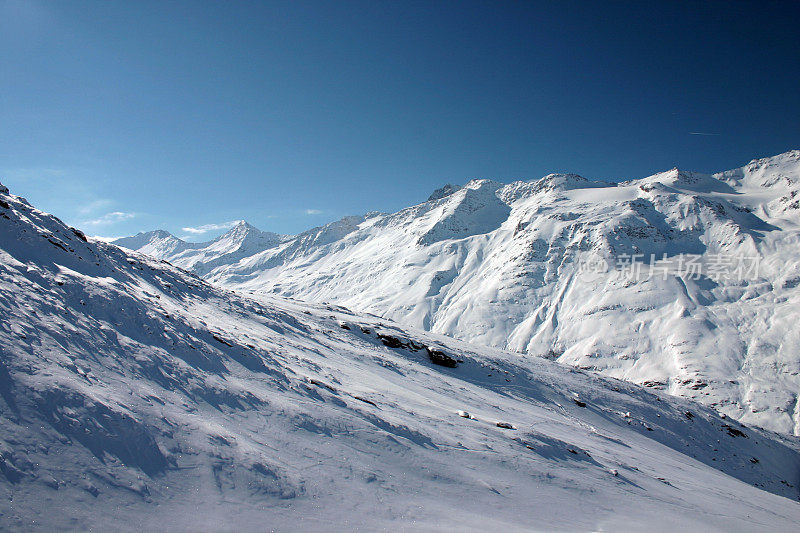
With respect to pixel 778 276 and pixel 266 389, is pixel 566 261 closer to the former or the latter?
pixel 778 276

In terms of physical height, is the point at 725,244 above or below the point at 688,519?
above

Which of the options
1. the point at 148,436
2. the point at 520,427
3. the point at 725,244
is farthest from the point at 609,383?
the point at 725,244

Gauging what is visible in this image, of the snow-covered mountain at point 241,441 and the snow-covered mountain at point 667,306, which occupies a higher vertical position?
the snow-covered mountain at point 667,306

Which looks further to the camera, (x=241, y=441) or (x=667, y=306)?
(x=667, y=306)

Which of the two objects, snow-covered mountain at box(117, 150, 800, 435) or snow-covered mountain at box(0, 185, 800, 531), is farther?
snow-covered mountain at box(117, 150, 800, 435)

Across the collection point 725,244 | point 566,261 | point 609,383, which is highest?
point 725,244

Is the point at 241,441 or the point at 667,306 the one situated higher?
the point at 667,306

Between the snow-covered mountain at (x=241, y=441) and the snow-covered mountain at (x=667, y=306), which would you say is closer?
the snow-covered mountain at (x=241, y=441)

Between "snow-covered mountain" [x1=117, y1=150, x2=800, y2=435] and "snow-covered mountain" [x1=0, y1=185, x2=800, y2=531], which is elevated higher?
"snow-covered mountain" [x1=117, y1=150, x2=800, y2=435]
